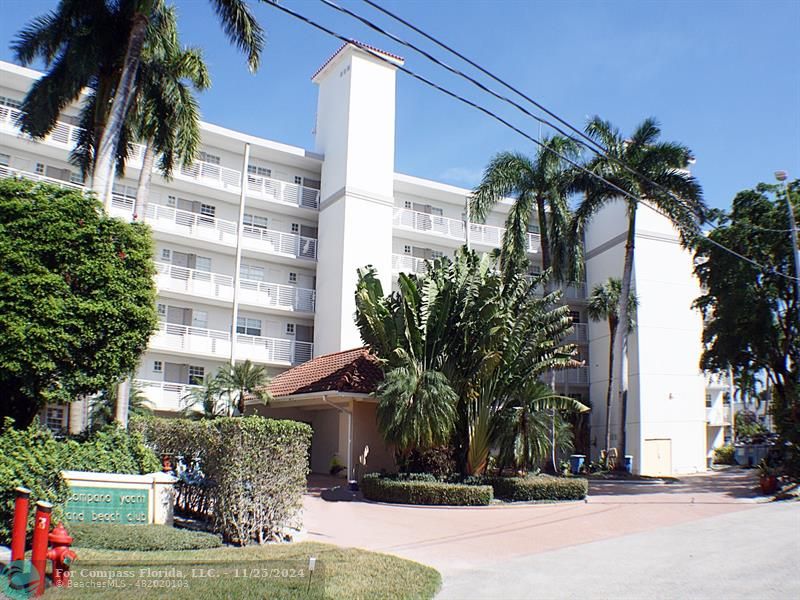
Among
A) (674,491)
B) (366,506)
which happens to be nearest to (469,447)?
(366,506)

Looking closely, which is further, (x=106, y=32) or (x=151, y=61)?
(x=151, y=61)

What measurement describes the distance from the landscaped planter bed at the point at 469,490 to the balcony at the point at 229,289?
16669 mm

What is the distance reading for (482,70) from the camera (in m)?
11.8

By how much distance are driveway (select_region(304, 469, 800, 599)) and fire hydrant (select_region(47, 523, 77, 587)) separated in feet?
15.4

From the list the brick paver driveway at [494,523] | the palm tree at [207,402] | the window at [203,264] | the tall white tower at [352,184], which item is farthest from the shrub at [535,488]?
the window at [203,264]

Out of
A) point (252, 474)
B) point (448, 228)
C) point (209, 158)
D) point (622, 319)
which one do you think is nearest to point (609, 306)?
point (622, 319)

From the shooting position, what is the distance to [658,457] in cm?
3841

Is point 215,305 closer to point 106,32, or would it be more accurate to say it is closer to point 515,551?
point 106,32

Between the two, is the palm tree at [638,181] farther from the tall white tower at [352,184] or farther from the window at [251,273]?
the window at [251,273]

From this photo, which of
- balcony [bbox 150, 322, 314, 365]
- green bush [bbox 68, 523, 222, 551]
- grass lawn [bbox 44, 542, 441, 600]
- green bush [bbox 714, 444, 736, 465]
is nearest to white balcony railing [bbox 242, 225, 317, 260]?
balcony [bbox 150, 322, 314, 365]

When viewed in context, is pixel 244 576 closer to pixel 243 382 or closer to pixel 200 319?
pixel 243 382

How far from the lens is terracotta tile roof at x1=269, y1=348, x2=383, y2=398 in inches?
936

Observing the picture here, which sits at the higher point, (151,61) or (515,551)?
(151,61)

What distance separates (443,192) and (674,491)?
2250 centimetres
